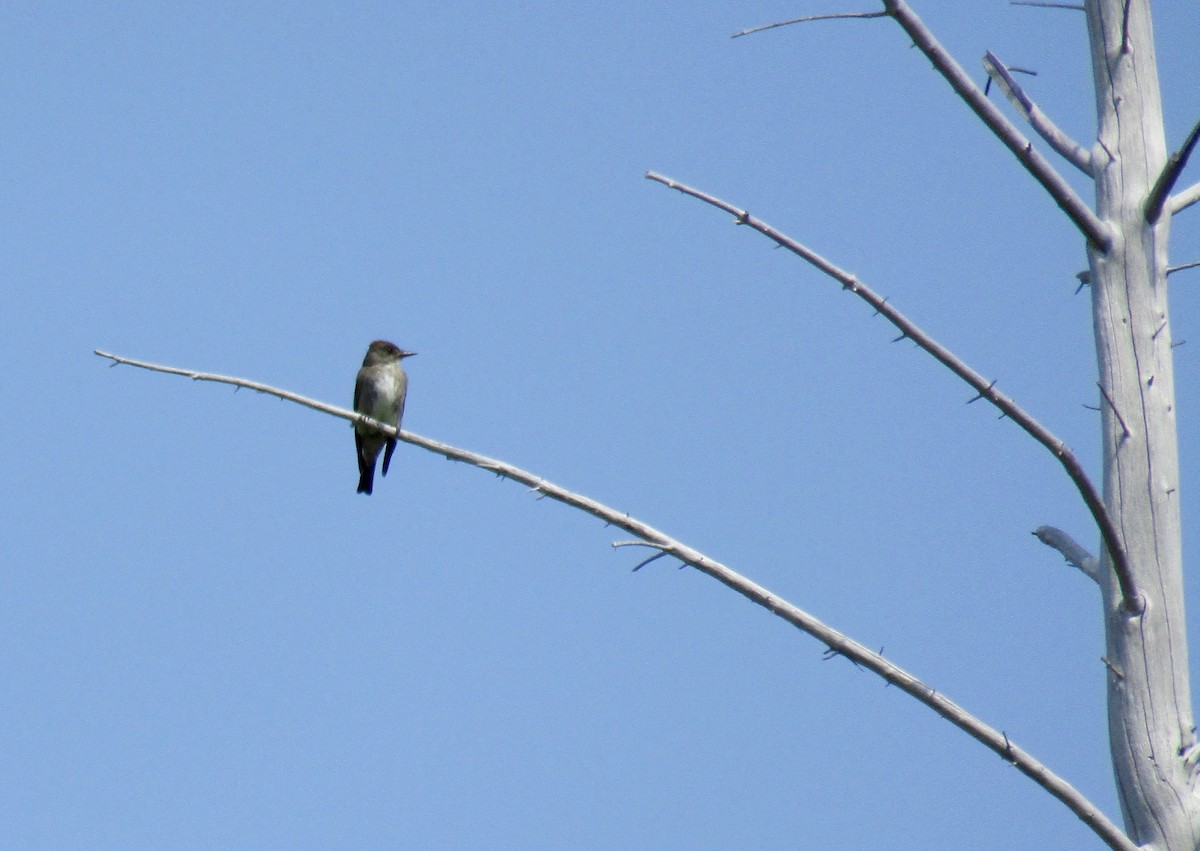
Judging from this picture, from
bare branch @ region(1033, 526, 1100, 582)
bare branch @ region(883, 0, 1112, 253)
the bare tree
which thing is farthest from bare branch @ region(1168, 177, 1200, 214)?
bare branch @ region(1033, 526, 1100, 582)

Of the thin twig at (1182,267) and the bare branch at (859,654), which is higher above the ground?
the thin twig at (1182,267)

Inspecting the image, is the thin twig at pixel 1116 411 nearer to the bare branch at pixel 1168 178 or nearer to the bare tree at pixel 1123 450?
the bare tree at pixel 1123 450

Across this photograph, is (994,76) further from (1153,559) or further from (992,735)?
(992,735)

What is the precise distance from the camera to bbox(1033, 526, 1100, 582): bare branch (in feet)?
11.2

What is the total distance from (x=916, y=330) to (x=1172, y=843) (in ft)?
3.91

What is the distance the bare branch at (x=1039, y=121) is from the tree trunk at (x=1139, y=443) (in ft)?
0.16

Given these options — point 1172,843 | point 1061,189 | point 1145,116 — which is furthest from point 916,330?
point 1172,843

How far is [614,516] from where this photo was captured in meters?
3.23

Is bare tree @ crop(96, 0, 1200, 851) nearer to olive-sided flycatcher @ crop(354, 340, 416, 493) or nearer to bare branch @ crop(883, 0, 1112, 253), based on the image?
bare branch @ crop(883, 0, 1112, 253)

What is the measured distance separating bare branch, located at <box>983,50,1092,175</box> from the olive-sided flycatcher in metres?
10.2

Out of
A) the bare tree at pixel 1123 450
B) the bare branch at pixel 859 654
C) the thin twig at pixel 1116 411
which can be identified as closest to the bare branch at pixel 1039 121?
the bare tree at pixel 1123 450

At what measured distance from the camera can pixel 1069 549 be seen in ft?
11.5

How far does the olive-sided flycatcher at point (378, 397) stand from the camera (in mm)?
13680

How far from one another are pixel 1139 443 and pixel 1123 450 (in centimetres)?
4
